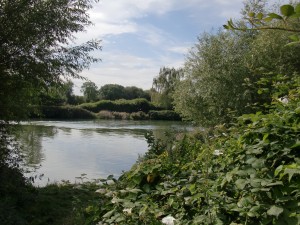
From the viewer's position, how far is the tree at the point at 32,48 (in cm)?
584

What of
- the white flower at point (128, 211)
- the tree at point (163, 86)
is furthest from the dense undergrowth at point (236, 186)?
the tree at point (163, 86)

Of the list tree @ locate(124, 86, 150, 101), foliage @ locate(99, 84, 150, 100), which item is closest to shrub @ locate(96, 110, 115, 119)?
foliage @ locate(99, 84, 150, 100)

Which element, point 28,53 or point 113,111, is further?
point 113,111

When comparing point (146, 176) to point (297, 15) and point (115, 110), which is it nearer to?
A: point (297, 15)

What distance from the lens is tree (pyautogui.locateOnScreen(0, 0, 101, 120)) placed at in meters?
5.84

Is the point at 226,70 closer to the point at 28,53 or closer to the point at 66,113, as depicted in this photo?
the point at 28,53

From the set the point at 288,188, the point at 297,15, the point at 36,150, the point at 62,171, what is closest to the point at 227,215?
the point at 288,188

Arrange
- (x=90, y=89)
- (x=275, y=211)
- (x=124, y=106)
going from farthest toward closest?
(x=124, y=106) → (x=90, y=89) → (x=275, y=211)

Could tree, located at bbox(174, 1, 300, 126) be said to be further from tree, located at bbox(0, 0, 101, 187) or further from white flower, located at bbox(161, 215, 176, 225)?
white flower, located at bbox(161, 215, 176, 225)

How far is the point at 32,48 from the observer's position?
6281 millimetres

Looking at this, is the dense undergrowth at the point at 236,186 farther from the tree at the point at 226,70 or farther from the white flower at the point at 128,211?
the tree at the point at 226,70

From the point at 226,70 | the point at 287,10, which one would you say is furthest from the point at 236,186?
the point at 226,70

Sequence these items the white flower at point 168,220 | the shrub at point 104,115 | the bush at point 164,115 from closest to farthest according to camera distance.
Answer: the white flower at point 168,220 < the shrub at point 104,115 < the bush at point 164,115

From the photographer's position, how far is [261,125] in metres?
2.39
